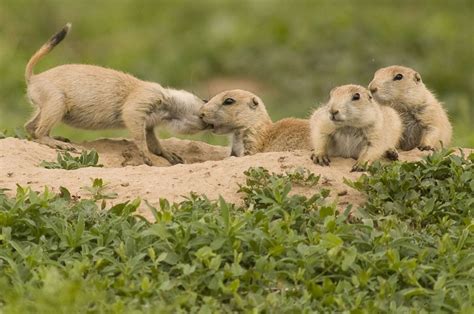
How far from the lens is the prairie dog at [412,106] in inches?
316

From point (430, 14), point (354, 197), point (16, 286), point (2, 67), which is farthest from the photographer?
point (430, 14)

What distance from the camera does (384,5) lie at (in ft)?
56.6

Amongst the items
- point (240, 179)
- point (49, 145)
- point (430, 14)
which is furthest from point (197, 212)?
point (430, 14)

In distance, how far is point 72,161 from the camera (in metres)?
7.59

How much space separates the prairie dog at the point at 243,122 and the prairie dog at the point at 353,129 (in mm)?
845

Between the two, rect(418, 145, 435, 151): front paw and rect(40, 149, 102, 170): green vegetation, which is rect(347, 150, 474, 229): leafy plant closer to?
rect(418, 145, 435, 151): front paw

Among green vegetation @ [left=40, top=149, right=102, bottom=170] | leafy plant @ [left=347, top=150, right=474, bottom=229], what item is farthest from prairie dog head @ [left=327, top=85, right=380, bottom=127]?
green vegetation @ [left=40, top=149, right=102, bottom=170]

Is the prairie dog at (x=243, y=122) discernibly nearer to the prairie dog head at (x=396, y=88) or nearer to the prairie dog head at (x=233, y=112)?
the prairie dog head at (x=233, y=112)

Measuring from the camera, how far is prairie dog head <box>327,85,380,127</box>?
7.33 metres

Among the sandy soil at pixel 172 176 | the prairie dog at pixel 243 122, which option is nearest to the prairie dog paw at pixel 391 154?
the sandy soil at pixel 172 176

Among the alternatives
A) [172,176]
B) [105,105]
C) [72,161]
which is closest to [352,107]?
[172,176]

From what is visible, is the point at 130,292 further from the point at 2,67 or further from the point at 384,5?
the point at 384,5

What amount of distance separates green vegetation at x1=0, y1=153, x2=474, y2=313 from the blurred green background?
683 cm

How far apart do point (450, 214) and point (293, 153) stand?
1.32 meters
